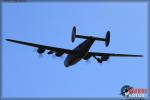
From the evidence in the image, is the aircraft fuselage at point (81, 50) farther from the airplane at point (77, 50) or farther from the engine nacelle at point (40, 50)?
the engine nacelle at point (40, 50)

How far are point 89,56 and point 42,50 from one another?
25.4ft

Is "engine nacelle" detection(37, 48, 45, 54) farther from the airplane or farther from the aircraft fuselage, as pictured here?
the aircraft fuselage

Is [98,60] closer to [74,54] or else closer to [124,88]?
[74,54]

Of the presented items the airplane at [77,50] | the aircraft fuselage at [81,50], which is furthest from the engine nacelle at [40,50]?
the aircraft fuselage at [81,50]

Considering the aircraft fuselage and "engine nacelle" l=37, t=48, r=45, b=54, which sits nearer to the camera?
the aircraft fuselage

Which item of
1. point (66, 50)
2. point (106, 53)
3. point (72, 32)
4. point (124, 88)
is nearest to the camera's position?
point (124, 88)

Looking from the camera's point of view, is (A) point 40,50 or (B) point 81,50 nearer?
(B) point 81,50

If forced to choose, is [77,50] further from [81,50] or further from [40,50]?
[40,50]

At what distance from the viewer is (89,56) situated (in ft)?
201

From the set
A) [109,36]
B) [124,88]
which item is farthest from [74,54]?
[124,88]

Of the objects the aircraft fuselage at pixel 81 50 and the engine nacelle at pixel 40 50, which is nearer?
the aircraft fuselage at pixel 81 50

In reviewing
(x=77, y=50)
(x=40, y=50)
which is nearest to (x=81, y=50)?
(x=77, y=50)

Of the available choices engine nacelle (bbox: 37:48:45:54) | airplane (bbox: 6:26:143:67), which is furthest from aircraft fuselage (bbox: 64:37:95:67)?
engine nacelle (bbox: 37:48:45:54)

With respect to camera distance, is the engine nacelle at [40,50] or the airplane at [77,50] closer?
the airplane at [77,50]
